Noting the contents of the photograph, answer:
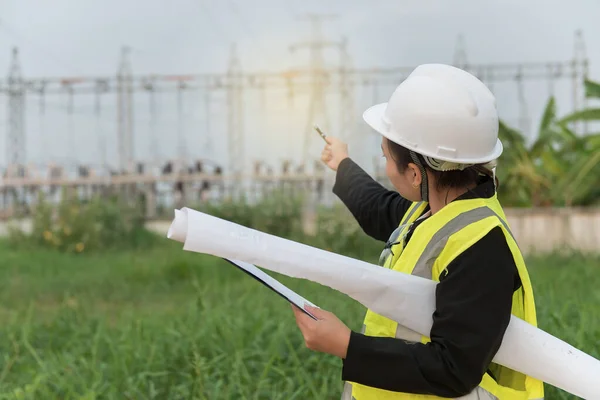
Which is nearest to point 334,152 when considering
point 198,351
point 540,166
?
point 198,351

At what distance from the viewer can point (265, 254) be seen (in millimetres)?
1247

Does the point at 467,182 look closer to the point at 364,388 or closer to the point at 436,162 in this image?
the point at 436,162

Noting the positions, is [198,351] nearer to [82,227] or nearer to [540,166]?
[82,227]

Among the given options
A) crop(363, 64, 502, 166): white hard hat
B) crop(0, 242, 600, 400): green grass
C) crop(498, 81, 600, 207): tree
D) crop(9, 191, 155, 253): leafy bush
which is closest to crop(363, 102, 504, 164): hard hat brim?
crop(363, 64, 502, 166): white hard hat

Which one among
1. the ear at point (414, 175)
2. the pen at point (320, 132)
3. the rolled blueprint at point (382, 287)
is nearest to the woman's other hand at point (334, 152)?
the pen at point (320, 132)

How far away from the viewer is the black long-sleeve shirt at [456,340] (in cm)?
124

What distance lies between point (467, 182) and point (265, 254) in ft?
1.38

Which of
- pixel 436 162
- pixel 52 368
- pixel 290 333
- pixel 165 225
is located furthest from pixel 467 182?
pixel 165 225

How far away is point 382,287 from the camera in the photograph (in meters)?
1.30

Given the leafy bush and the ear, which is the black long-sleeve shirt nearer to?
the ear

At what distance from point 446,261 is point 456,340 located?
0.45 feet

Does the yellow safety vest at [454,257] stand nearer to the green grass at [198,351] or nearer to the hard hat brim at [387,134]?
the hard hat brim at [387,134]

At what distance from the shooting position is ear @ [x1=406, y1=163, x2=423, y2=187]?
4.54 feet

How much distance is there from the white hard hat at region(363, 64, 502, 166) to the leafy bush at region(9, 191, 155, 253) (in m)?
8.95
